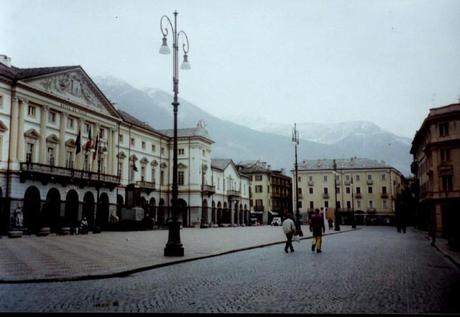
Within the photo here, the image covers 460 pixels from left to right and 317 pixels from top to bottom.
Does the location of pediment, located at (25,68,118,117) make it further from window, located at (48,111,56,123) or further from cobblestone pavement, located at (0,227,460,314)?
cobblestone pavement, located at (0,227,460,314)

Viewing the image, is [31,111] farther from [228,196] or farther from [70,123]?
[228,196]

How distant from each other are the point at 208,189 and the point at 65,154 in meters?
31.1

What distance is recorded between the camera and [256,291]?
9.53 m

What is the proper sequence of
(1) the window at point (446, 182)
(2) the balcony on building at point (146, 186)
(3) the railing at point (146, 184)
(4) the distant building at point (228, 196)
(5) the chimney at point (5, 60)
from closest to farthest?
1. (5) the chimney at point (5, 60)
2. (1) the window at point (446, 182)
3. (3) the railing at point (146, 184)
4. (2) the balcony on building at point (146, 186)
5. (4) the distant building at point (228, 196)

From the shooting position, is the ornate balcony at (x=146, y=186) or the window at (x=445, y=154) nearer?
the window at (x=445, y=154)

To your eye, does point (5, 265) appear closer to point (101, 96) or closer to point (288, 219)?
point (288, 219)

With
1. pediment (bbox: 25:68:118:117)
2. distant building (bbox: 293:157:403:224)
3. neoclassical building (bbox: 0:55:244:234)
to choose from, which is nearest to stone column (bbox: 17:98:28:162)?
neoclassical building (bbox: 0:55:244:234)

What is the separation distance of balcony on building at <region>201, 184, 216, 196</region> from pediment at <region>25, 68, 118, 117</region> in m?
22.3

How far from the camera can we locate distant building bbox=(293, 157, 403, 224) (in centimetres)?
10019

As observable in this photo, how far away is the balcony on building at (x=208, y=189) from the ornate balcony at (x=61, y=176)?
21.6 m

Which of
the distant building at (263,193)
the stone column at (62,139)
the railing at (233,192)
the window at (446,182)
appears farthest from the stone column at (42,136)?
the distant building at (263,193)

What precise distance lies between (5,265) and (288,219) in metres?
11.5

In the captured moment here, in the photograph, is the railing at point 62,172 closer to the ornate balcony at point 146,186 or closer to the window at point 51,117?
the window at point 51,117

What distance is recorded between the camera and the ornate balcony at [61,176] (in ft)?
139
